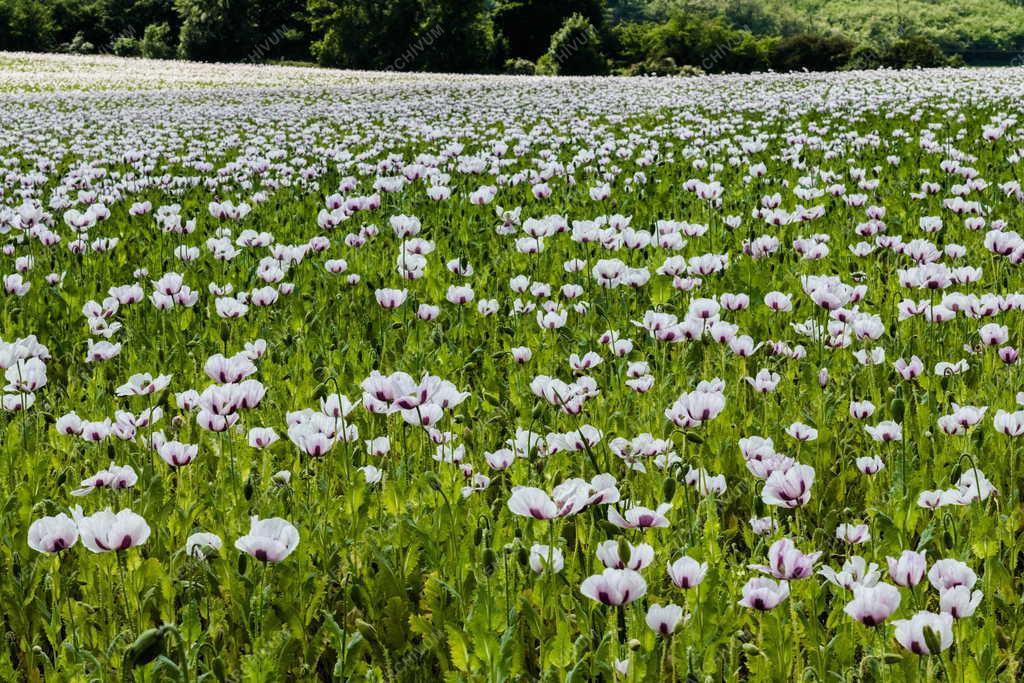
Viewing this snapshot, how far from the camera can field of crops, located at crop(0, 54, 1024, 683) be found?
79.7 inches

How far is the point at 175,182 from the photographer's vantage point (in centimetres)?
922

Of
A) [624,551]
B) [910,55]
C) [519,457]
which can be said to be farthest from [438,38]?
[624,551]

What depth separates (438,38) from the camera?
56438mm

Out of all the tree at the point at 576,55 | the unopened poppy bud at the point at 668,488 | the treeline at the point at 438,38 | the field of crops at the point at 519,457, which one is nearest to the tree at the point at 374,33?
the treeline at the point at 438,38

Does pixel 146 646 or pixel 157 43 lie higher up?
pixel 157 43

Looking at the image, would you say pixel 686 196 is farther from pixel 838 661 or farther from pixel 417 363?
pixel 838 661

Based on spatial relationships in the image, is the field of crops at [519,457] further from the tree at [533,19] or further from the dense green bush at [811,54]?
the tree at [533,19]

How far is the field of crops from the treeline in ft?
135

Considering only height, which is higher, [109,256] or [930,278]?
[930,278]

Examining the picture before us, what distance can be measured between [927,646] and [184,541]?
2.02m

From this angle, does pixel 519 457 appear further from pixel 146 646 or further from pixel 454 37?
pixel 454 37

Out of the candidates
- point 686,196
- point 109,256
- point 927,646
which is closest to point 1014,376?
point 927,646

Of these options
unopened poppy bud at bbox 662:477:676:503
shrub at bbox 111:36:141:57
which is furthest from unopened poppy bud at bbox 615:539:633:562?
shrub at bbox 111:36:141:57

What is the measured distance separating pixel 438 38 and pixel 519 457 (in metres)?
56.9
